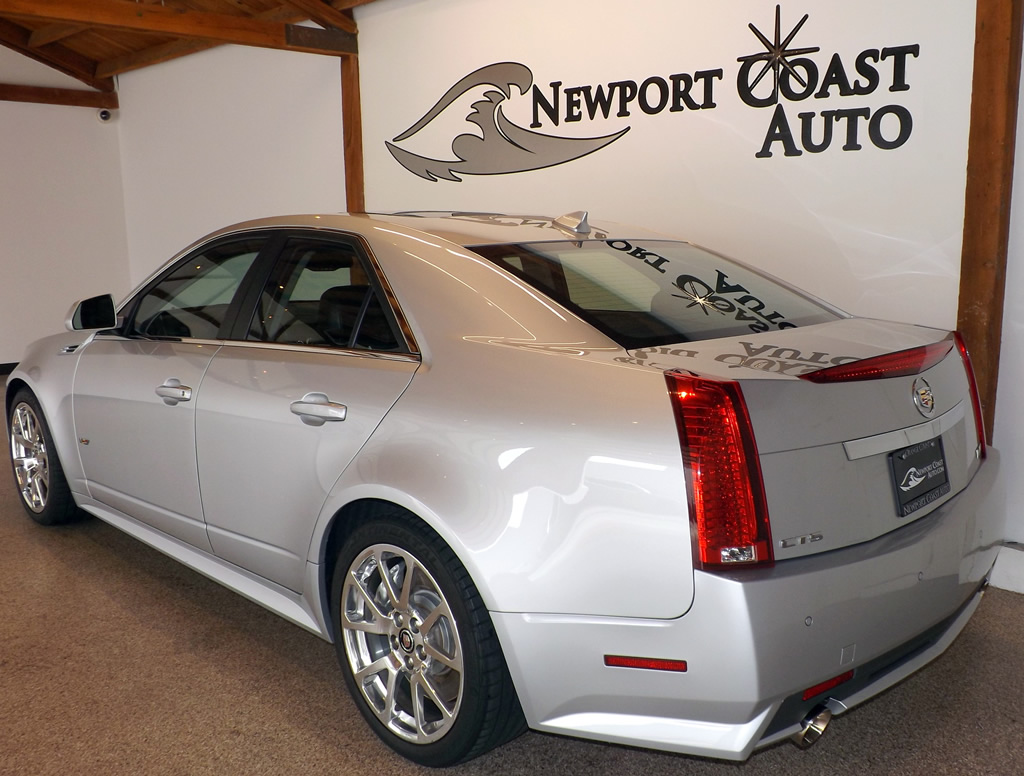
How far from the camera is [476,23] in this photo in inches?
228

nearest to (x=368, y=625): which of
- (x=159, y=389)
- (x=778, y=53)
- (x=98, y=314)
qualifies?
(x=159, y=389)

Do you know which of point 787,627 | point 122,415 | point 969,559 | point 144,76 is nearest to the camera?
point 787,627

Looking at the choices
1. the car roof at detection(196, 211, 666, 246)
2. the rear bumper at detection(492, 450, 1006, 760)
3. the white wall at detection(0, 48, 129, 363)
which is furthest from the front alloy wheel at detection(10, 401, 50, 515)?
the white wall at detection(0, 48, 129, 363)

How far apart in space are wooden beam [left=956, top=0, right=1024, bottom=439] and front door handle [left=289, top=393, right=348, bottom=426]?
2617 mm

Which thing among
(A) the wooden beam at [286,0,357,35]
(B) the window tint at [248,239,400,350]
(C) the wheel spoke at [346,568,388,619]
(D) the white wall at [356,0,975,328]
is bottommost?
(C) the wheel spoke at [346,568,388,619]

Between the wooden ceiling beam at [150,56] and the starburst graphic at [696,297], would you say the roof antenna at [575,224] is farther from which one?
the wooden ceiling beam at [150,56]

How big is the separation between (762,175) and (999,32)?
1188 mm

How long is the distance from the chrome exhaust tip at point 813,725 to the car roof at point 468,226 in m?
1.39

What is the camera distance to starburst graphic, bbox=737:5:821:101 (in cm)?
419

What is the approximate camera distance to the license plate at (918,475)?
1.92 m

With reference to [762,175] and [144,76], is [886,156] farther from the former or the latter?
[144,76]

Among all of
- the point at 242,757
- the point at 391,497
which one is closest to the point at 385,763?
the point at 242,757

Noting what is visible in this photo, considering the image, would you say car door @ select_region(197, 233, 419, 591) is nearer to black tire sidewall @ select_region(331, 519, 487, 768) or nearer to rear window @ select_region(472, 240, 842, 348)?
black tire sidewall @ select_region(331, 519, 487, 768)

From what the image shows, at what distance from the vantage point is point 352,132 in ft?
22.2
